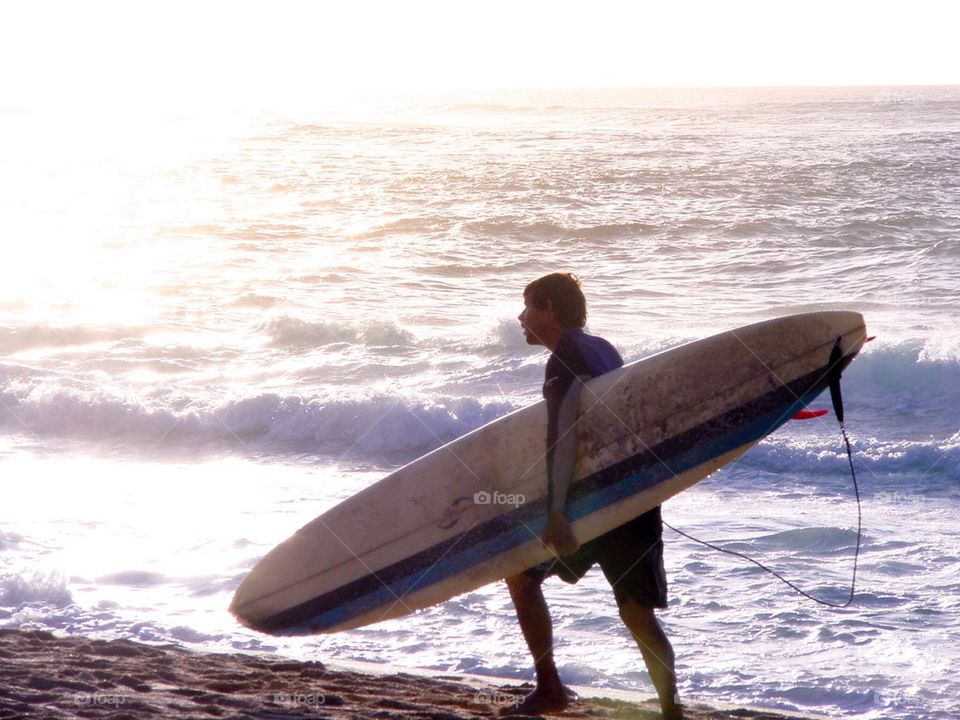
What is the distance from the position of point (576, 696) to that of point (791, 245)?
46.8 ft

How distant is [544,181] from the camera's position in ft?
72.6

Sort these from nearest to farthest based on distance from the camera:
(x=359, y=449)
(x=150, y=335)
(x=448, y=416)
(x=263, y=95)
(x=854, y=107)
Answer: (x=359, y=449), (x=448, y=416), (x=150, y=335), (x=854, y=107), (x=263, y=95)

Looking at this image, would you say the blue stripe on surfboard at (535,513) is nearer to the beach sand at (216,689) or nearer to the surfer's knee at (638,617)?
the beach sand at (216,689)

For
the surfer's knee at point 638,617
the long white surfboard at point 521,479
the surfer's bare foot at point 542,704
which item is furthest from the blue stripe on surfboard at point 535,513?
the surfer's bare foot at point 542,704

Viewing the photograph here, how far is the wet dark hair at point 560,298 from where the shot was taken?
2879mm

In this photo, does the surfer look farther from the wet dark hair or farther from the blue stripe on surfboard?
the blue stripe on surfboard

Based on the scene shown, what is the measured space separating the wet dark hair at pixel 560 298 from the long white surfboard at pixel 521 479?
249 millimetres

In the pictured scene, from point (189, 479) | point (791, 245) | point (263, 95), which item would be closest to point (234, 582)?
point (189, 479)

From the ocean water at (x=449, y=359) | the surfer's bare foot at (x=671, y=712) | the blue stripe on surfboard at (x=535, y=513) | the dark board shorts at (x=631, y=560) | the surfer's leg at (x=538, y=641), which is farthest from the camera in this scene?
the ocean water at (x=449, y=359)

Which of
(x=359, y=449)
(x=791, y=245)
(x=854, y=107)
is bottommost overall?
(x=359, y=449)

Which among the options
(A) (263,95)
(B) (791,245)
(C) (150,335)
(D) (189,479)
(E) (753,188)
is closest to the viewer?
(D) (189,479)

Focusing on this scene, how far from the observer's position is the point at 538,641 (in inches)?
119

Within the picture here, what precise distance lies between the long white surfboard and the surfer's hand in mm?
169

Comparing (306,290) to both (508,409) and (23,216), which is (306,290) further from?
(23,216)
